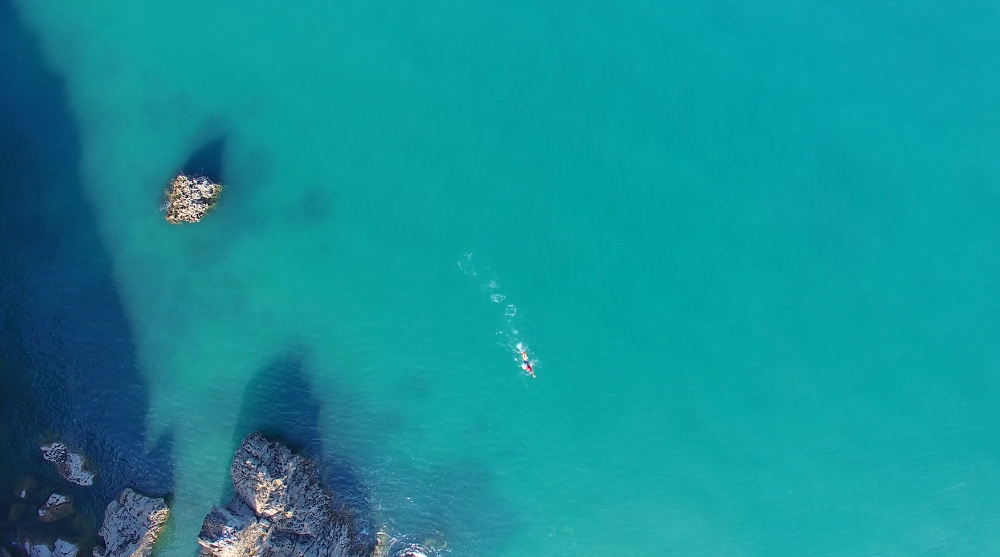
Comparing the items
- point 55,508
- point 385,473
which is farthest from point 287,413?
point 55,508

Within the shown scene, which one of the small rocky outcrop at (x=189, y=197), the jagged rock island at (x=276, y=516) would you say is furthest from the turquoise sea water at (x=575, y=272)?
the jagged rock island at (x=276, y=516)

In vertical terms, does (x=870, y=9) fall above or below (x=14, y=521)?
above

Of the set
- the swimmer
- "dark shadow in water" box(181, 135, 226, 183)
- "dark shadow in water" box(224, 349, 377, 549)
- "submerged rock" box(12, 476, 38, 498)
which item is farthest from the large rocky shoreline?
"dark shadow in water" box(181, 135, 226, 183)

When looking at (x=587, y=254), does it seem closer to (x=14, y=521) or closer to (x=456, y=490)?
(x=456, y=490)

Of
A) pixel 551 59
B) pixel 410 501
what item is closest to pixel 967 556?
pixel 410 501

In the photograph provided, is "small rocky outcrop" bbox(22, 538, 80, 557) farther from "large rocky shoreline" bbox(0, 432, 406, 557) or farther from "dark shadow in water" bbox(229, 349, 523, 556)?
"dark shadow in water" bbox(229, 349, 523, 556)

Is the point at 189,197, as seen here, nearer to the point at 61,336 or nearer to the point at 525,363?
the point at 61,336

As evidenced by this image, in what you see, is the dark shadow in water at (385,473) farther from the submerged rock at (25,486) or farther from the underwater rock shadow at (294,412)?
the submerged rock at (25,486)
